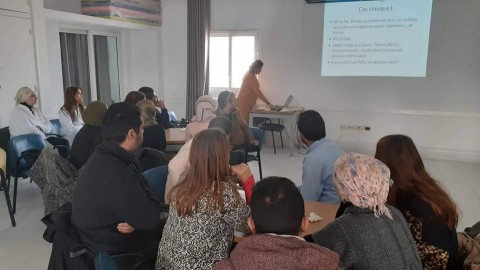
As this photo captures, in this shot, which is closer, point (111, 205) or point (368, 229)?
point (368, 229)

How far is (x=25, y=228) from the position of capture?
11.1 feet

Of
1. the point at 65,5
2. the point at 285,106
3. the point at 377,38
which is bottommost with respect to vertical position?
the point at 285,106

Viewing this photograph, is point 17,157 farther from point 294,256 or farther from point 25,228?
point 294,256

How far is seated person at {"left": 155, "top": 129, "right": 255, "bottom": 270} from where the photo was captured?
5.04ft

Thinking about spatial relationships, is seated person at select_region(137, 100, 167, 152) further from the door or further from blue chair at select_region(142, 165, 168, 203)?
the door

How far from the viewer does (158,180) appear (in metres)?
2.55

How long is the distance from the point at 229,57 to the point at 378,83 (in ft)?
8.80

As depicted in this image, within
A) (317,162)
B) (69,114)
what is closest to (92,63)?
(69,114)

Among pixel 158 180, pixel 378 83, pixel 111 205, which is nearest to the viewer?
pixel 111 205

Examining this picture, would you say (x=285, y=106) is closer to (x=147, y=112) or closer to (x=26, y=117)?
(x=147, y=112)

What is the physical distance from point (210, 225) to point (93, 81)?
222 inches

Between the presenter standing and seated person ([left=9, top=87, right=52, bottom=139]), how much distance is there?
120 inches

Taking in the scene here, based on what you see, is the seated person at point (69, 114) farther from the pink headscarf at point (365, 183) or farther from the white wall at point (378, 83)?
the pink headscarf at point (365, 183)

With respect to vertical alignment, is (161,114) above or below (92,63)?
below
